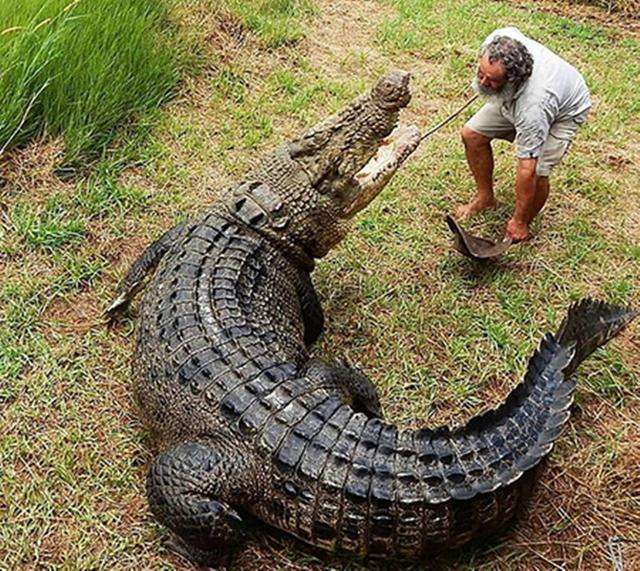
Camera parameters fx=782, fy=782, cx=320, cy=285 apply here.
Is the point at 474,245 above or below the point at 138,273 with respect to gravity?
below

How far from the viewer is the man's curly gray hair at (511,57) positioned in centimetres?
365

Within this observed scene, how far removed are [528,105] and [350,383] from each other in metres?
1.68

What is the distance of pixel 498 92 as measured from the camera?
12.4ft

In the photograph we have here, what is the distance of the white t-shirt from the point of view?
3.75 m

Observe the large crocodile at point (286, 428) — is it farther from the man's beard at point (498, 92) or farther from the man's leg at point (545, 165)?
the man's beard at point (498, 92)

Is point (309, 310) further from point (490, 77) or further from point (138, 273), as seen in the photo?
point (490, 77)

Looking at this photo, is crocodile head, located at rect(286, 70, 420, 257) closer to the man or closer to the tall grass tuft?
the man

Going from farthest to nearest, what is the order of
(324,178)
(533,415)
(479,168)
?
(479,168) < (324,178) < (533,415)

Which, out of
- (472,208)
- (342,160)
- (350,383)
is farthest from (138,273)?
(472,208)

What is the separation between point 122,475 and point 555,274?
2.27 meters

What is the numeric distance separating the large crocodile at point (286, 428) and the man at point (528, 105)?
3.57ft

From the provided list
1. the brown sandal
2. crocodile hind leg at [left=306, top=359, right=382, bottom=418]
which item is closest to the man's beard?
the brown sandal

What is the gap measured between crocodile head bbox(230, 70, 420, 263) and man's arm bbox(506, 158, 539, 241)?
0.69m

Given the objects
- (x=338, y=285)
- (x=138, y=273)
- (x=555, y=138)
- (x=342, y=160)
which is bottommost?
(x=338, y=285)
